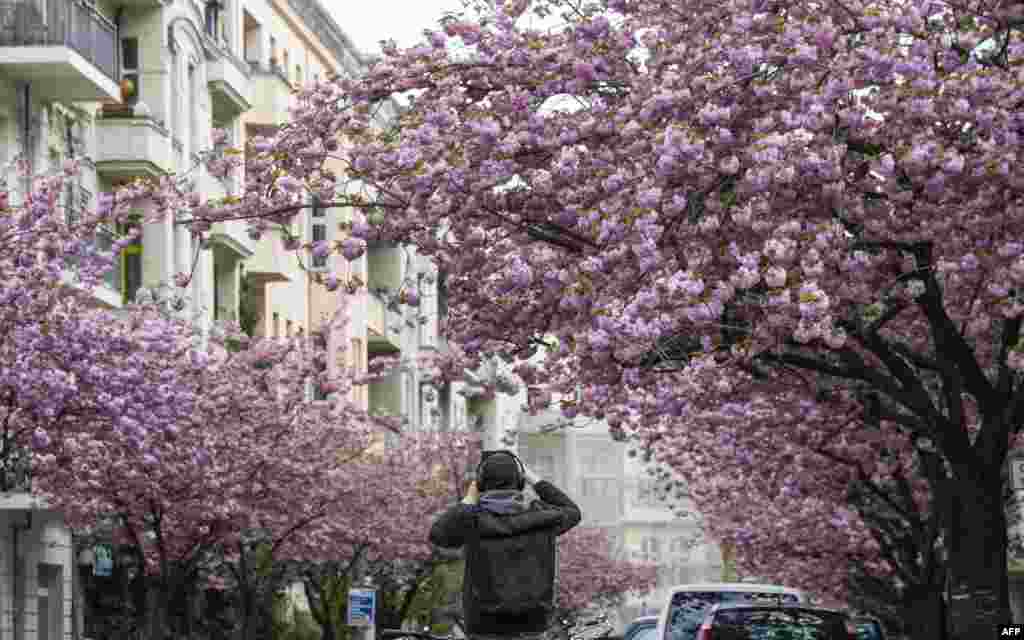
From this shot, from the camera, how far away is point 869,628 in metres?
24.5

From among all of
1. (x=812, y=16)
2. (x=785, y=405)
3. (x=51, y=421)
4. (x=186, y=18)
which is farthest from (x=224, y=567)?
(x=812, y=16)

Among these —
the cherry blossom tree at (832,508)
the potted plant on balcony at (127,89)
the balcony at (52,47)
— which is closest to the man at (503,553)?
the cherry blossom tree at (832,508)

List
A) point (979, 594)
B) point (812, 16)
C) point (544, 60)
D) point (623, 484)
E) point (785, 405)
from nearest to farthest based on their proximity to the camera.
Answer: point (812, 16), point (544, 60), point (979, 594), point (785, 405), point (623, 484)

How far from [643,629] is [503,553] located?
16.0m

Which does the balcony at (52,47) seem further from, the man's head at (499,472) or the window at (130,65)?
the man's head at (499,472)

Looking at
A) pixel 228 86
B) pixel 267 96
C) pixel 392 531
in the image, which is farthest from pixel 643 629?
pixel 267 96

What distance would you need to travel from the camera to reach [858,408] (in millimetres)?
21797

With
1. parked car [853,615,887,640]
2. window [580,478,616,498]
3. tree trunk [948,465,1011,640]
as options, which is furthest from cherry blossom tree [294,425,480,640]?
window [580,478,616,498]

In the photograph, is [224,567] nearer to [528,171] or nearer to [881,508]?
[881,508]

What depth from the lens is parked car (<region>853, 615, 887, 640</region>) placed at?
23.4m

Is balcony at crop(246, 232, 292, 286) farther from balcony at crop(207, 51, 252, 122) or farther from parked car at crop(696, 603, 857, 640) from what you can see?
parked car at crop(696, 603, 857, 640)

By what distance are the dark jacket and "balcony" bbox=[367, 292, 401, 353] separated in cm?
5755

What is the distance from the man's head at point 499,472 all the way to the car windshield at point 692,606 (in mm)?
11255

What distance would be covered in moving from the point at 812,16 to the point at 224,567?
32.3 m
